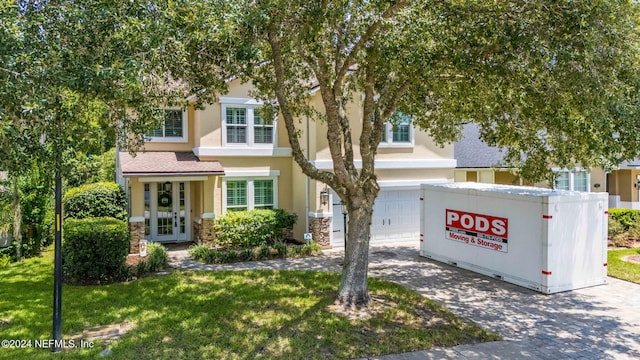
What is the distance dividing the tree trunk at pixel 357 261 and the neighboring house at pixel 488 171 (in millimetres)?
12745

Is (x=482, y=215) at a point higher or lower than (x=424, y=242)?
higher

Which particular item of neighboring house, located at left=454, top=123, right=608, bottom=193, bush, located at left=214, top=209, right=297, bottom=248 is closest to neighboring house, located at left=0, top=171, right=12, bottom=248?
bush, located at left=214, top=209, right=297, bottom=248

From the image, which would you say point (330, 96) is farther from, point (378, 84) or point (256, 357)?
point (256, 357)

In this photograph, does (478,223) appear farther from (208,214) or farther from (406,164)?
(208,214)

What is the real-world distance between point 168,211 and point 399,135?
32.9 feet

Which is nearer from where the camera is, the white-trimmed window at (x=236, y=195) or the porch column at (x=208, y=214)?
the porch column at (x=208, y=214)

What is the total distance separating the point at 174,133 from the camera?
17766 millimetres

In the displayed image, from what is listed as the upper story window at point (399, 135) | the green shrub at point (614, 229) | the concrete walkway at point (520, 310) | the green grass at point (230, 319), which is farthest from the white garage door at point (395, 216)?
the green shrub at point (614, 229)

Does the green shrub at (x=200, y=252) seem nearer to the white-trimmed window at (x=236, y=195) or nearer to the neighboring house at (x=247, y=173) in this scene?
the neighboring house at (x=247, y=173)

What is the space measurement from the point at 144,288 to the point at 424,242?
9150mm

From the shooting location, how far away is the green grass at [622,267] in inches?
504

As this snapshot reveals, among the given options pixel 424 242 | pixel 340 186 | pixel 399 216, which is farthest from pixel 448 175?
pixel 340 186

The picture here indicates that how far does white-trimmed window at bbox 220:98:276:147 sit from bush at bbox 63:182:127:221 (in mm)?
4520

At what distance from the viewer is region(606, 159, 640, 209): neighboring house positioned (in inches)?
959
